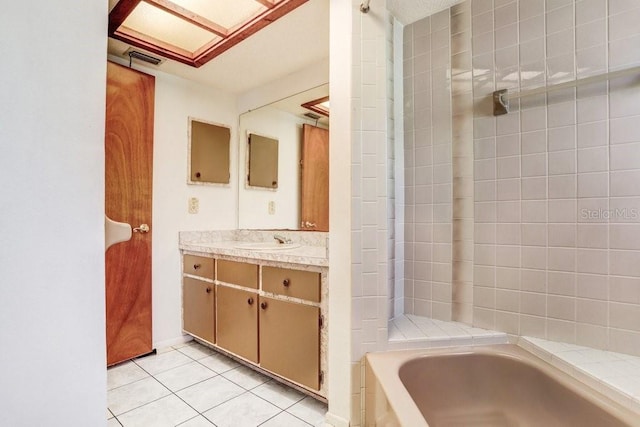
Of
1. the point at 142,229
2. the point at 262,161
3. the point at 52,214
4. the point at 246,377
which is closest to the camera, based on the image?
the point at 52,214

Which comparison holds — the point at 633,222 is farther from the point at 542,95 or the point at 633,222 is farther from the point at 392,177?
the point at 392,177

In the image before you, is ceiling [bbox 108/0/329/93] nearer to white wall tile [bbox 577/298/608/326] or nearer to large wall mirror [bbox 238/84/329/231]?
large wall mirror [bbox 238/84/329/231]

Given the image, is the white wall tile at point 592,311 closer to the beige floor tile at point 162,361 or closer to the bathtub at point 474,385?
the bathtub at point 474,385

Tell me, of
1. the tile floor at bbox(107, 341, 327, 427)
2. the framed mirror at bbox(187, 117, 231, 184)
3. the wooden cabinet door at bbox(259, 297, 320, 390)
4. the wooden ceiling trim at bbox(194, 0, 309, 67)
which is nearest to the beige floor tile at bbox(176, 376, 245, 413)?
the tile floor at bbox(107, 341, 327, 427)

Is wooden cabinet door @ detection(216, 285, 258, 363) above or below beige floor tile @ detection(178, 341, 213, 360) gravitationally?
above

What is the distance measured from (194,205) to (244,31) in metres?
1.42

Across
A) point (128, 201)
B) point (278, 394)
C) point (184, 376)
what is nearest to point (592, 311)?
point (278, 394)

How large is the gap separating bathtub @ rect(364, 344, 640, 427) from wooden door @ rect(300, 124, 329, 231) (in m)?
1.09

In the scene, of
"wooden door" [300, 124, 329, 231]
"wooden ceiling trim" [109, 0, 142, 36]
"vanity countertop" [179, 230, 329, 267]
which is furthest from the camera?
"wooden door" [300, 124, 329, 231]

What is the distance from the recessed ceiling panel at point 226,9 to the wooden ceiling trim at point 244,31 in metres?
0.03

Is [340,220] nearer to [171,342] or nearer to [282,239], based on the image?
[282,239]

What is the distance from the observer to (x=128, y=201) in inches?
81.8

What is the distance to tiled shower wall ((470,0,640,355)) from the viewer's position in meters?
1.22

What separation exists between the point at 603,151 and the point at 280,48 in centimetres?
191
